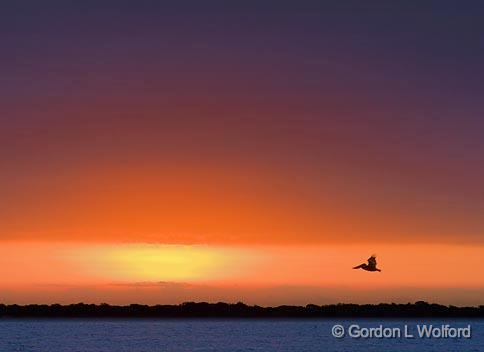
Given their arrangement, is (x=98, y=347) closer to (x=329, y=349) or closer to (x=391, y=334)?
(x=329, y=349)

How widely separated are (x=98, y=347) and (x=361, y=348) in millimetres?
32186

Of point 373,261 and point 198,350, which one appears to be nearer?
point 373,261

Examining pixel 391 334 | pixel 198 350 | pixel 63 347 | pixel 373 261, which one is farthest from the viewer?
pixel 391 334

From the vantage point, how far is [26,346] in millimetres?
127375

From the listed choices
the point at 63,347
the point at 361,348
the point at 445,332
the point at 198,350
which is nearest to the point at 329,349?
the point at 361,348

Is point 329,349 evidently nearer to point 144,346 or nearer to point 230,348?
point 230,348

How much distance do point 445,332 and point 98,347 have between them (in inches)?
3586

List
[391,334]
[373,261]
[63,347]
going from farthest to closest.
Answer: [391,334] < [63,347] < [373,261]

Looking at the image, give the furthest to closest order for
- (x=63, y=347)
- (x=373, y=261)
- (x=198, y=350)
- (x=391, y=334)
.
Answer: (x=391, y=334) < (x=63, y=347) < (x=198, y=350) < (x=373, y=261)

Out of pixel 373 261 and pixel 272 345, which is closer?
pixel 373 261

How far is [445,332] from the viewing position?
639 ft

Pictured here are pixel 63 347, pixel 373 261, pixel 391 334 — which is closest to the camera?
pixel 373 261

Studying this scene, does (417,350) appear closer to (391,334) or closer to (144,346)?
(144,346)

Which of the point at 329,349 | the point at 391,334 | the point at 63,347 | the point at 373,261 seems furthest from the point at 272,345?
the point at 373,261
